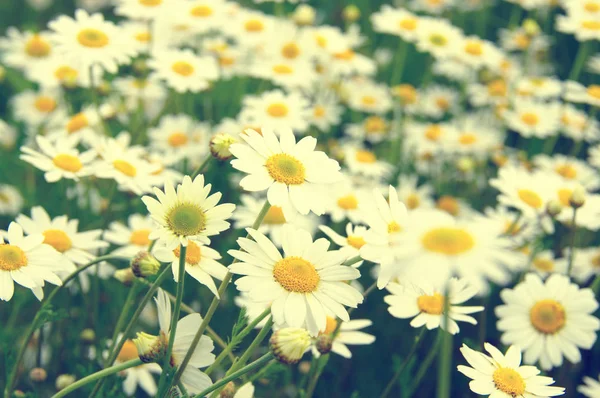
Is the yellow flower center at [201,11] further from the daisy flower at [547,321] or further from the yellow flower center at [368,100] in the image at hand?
the daisy flower at [547,321]

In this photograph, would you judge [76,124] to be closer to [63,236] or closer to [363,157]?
[63,236]

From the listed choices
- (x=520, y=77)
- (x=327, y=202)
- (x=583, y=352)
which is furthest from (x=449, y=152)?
A: (x=327, y=202)

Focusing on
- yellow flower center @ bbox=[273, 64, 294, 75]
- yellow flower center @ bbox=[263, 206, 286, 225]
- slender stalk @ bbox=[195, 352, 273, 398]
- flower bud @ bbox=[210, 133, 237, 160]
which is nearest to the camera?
slender stalk @ bbox=[195, 352, 273, 398]

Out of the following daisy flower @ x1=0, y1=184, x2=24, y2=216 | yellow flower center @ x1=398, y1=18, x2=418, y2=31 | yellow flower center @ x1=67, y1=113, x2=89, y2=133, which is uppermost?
yellow flower center @ x1=398, y1=18, x2=418, y2=31

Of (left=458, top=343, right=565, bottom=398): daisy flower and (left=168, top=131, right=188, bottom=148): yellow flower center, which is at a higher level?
(left=458, top=343, right=565, bottom=398): daisy flower

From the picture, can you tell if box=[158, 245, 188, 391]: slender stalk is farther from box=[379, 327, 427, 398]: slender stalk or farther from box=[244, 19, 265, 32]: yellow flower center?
box=[244, 19, 265, 32]: yellow flower center

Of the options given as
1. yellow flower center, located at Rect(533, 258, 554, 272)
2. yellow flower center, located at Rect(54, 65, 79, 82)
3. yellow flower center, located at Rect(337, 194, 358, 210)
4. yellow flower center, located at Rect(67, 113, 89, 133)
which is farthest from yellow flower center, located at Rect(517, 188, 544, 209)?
yellow flower center, located at Rect(54, 65, 79, 82)

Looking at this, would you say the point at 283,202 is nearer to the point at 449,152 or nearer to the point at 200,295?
the point at 200,295

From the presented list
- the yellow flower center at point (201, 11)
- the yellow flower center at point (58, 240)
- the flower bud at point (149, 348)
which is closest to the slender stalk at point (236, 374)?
the flower bud at point (149, 348)
